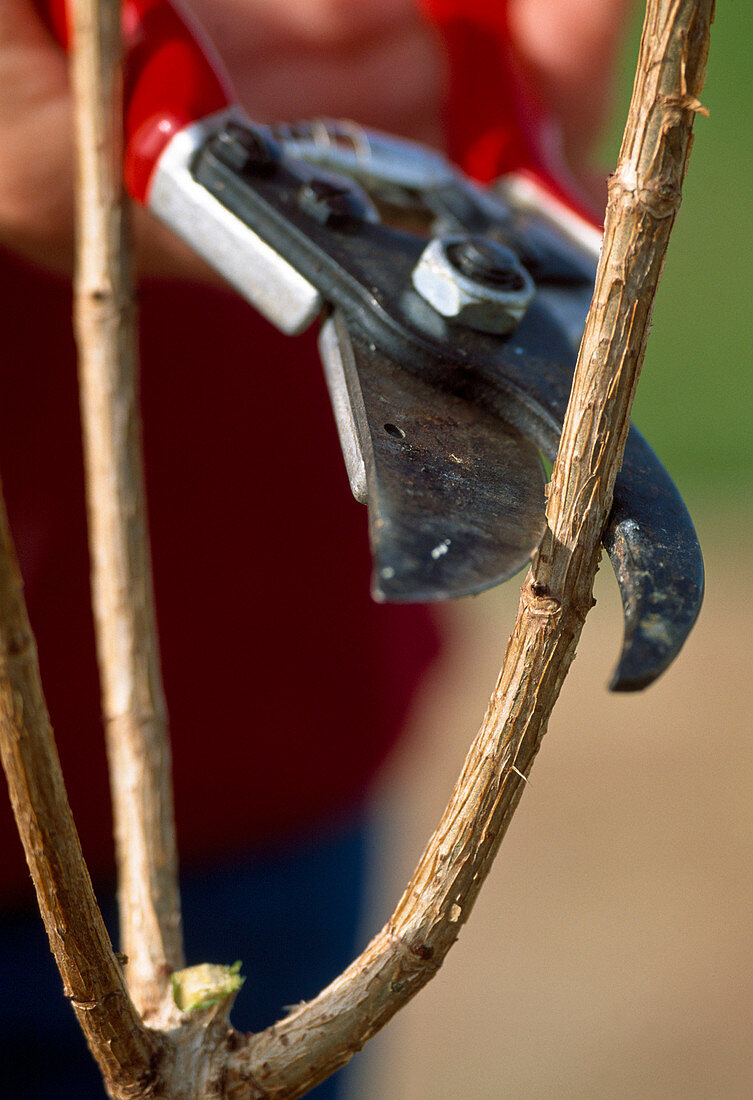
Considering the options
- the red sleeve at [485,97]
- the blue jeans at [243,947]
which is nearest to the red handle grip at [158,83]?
the red sleeve at [485,97]

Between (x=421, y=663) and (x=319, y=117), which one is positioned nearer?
(x=319, y=117)

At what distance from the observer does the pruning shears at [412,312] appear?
0.38 m

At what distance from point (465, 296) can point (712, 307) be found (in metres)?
4.26

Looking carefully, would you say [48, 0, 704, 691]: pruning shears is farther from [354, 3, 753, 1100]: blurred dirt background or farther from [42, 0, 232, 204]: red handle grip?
[354, 3, 753, 1100]: blurred dirt background

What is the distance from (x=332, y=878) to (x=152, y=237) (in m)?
0.66

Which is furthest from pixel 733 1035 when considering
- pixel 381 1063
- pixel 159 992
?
pixel 159 992

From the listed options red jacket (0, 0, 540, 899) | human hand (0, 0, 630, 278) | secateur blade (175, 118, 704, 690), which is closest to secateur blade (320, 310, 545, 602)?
secateur blade (175, 118, 704, 690)

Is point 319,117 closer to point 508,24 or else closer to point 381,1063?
point 508,24

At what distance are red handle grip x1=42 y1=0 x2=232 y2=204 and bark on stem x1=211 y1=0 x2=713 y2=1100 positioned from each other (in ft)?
1.15

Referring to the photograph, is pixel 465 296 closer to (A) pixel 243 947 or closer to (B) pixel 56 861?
(B) pixel 56 861

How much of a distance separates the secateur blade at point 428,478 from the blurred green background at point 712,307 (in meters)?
3.40

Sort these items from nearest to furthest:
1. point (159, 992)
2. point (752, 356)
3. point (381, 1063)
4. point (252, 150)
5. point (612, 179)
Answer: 1. point (612, 179)
2. point (159, 992)
3. point (252, 150)
4. point (381, 1063)
5. point (752, 356)

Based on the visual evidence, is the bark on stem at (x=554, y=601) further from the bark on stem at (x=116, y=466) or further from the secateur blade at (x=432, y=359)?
the bark on stem at (x=116, y=466)

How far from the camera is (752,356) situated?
4.32 m
